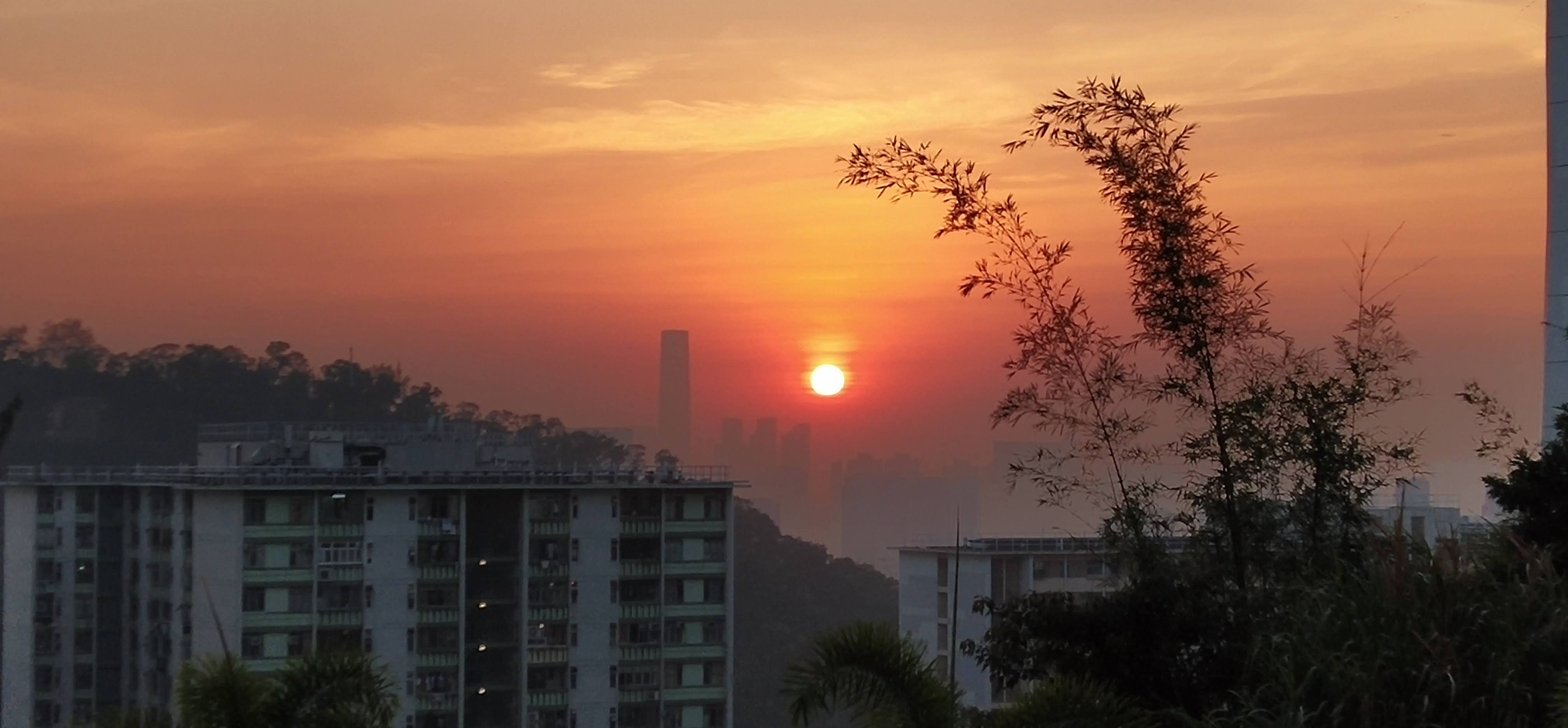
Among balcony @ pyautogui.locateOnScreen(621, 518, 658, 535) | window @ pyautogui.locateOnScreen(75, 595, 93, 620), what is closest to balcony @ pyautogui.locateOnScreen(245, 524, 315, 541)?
balcony @ pyautogui.locateOnScreen(621, 518, 658, 535)

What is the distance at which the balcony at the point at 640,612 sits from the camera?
1164 inches

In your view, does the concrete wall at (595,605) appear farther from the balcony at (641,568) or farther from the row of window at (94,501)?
the row of window at (94,501)

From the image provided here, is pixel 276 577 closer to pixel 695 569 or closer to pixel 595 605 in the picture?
pixel 595 605

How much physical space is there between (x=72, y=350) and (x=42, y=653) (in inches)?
716

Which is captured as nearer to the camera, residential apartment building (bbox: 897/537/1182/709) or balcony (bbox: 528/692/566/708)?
balcony (bbox: 528/692/566/708)

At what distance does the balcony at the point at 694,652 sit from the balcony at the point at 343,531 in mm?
5915

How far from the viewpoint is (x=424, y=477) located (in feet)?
94.1

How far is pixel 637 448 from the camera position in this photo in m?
38.8

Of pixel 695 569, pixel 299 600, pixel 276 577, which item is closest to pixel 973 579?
pixel 695 569

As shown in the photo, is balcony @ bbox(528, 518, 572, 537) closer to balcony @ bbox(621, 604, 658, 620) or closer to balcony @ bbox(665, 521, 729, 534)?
balcony @ bbox(621, 604, 658, 620)

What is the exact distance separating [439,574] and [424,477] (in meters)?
1.71

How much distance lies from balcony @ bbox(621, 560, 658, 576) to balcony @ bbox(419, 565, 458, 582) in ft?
10.0

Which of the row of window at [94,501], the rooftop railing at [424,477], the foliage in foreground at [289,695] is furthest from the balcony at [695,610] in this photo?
the foliage in foreground at [289,695]

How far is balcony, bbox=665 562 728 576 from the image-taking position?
30.0 metres
